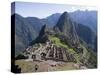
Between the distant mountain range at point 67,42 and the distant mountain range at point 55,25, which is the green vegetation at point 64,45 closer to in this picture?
the distant mountain range at point 67,42

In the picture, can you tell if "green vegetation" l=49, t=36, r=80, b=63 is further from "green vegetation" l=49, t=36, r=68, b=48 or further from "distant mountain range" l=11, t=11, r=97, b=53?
"distant mountain range" l=11, t=11, r=97, b=53

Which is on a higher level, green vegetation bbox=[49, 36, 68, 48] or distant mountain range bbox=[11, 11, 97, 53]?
distant mountain range bbox=[11, 11, 97, 53]

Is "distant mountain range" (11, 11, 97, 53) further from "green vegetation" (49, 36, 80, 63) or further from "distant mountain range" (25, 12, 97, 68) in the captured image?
"green vegetation" (49, 36, 80, 63)

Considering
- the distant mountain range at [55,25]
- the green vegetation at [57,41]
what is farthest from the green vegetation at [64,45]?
the distant mountain range at [55,25]

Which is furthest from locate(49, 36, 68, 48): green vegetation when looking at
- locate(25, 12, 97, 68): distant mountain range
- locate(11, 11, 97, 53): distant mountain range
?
locate(11, 11, 97, 53): distant mountain range

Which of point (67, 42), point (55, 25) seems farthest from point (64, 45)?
point (55, 25)

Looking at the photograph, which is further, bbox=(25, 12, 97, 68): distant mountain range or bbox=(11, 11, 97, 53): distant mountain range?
bbox=(25, 12, 97, 68): distant mountain range

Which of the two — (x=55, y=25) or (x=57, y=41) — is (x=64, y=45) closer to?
(x=57, y=41)

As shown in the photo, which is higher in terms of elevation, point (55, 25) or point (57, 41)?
point (55, 25)
